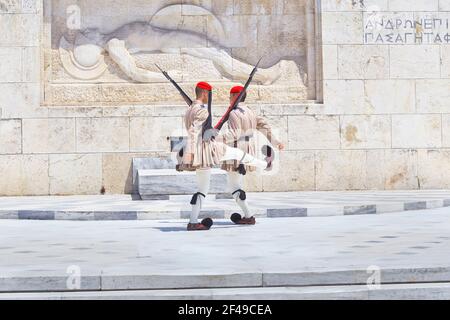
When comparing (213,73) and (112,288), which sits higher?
(213,73)

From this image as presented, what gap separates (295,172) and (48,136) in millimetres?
4694

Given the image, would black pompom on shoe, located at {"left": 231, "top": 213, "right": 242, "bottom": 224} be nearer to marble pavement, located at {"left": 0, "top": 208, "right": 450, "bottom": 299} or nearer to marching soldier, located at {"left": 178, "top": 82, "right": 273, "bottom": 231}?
marble pavement, located at {"left": 0, "top": 208, "right": 450, "bottom": 299}

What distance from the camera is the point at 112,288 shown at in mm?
5781

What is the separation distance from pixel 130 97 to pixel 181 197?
318 centimetres

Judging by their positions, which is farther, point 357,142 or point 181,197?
point 357,142

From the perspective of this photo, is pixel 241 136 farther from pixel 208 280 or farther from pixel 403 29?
pixel 403 29

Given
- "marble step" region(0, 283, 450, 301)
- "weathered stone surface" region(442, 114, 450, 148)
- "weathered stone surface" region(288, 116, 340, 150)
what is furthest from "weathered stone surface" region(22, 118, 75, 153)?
"marble step" region(0, 283, 450, 301)

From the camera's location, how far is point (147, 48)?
16.0m

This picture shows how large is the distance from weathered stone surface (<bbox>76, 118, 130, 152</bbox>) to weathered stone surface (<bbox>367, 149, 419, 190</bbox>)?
466 centimetres

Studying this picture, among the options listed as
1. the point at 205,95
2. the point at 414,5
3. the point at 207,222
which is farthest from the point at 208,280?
the point at 414,5

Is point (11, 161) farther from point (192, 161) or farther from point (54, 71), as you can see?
point (192, 161)

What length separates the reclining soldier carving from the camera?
15883 millimetres

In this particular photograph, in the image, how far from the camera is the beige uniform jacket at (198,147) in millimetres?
9273
